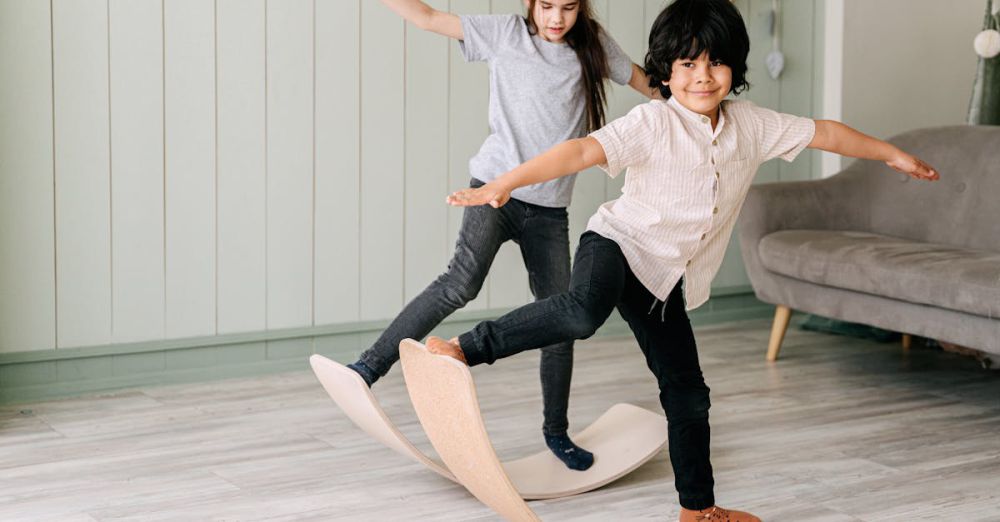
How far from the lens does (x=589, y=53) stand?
2.57 metres

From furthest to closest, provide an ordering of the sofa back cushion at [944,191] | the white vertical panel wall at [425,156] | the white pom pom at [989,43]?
the white pom pom at [989,43], the white vertical panel wall at [425,156], the sofa back cushion at [944,191]

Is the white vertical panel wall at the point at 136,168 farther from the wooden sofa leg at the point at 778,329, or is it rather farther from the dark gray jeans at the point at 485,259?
the wooden sofa leg at the point at 778,329

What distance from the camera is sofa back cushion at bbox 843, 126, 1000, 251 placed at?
11.9ft

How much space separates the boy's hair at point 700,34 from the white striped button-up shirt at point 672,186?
9cm

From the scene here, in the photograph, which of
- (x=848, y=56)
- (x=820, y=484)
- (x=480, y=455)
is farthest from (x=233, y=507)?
(x=848, y=56)

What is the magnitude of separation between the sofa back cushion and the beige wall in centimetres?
49

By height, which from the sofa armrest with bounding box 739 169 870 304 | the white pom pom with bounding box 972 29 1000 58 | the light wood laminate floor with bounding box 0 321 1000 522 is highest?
the white pom pom with bounding box 972 29 1000 58

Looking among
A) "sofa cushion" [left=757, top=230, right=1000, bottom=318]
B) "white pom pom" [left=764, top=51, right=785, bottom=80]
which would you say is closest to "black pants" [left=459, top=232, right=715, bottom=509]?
"sofa cushion" [left=757, top=230, right=1000, bottom=318]

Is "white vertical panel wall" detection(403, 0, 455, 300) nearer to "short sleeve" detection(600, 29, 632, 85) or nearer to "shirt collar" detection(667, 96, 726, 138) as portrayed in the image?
"short sleeve" detection(600, 29, 632, 85)

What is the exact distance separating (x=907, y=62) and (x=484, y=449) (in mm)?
2921

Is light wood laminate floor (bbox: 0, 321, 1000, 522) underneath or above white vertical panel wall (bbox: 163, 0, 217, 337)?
underneath

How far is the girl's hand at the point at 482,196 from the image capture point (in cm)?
Result: 198

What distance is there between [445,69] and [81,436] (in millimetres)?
1548

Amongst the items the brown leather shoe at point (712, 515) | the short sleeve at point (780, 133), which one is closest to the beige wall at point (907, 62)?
the short sleeve at point (780, 133)
